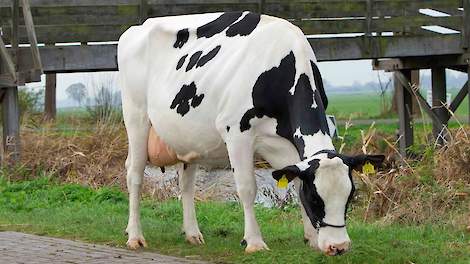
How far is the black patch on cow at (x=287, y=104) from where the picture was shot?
30.0ft

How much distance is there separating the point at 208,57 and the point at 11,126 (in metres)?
7.46

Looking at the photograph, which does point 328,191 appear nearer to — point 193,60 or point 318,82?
point 318,82

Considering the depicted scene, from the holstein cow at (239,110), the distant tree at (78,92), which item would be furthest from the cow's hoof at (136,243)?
the distant tree at (78,92)

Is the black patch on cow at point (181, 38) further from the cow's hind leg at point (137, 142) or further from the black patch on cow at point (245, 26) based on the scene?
the cow's hind leg at point (137, 142)

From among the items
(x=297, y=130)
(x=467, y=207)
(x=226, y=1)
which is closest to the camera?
(x=297, y=130)

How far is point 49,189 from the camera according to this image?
15320 millimetres

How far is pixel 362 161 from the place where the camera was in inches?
344

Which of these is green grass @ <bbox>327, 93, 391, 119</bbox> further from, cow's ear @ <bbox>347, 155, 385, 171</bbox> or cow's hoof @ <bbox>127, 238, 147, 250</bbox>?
cow's ear @ <bbox>347, 155, 385, 171</bbox>

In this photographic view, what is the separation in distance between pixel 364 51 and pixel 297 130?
32.6ft

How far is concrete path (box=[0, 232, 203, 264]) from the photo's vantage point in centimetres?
950

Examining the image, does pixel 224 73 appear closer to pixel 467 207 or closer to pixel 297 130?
pixel 297 130

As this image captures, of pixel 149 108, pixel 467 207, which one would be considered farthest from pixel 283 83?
pixel 467 207

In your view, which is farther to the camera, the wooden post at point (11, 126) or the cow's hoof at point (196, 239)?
the wooden post at point (11, 126)

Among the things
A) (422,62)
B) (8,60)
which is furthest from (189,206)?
(422,62)
